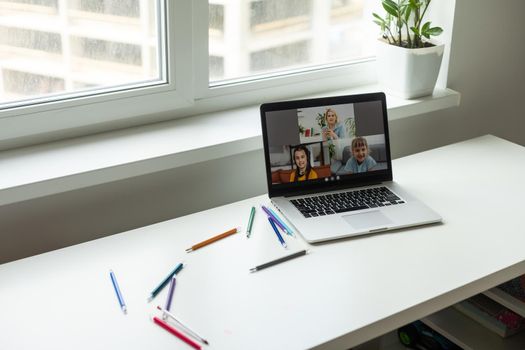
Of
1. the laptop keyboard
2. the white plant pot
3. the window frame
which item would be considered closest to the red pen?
the laptop keyboard

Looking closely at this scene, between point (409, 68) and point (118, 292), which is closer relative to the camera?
→ point (118, 292)

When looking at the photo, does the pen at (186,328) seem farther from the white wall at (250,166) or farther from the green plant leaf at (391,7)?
the green plant leaf at (391,7)

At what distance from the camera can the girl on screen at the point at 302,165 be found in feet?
5.19

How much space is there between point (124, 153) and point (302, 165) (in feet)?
1.26

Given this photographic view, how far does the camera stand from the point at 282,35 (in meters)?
1.89

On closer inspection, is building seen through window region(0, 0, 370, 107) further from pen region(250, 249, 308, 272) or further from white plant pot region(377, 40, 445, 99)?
pen region(250, 249, 308, 272)

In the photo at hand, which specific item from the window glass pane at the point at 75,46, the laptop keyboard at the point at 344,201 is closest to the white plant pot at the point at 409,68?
the laptop keyboard at the point at 344,201

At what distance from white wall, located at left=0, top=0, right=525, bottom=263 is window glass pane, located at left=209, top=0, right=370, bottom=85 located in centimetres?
24

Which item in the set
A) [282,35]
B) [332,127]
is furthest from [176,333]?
[282,35]

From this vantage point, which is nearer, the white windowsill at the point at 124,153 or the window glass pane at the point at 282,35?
the white windowsill at the point at 124,153

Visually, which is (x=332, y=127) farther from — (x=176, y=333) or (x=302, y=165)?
(x=176, y=333)

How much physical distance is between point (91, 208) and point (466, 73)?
1151 millimetres

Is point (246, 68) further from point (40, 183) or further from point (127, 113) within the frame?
point (40, 183)

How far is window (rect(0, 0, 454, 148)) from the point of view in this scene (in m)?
1.52
